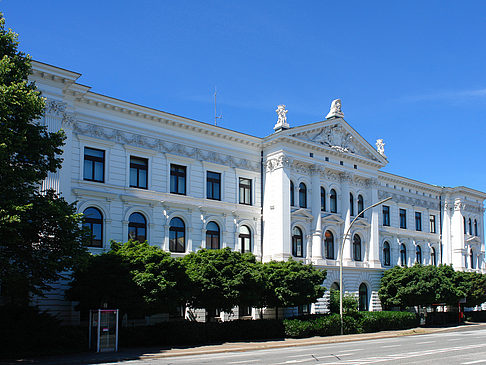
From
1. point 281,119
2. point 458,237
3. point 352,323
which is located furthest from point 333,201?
point 458,237

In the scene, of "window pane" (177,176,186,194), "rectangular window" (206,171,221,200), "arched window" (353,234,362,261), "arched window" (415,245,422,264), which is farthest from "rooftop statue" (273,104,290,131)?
"arched window" (415,245,422,264)

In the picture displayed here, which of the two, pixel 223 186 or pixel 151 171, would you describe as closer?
pixel 151 171

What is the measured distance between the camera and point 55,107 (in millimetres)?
28828

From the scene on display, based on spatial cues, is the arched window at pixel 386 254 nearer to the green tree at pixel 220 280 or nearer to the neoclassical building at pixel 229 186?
Answer: the neoclassical building at pixel 229 186

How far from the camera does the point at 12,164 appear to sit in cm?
2198

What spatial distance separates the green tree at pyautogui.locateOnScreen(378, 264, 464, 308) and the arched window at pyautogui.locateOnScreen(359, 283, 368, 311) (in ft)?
4.26

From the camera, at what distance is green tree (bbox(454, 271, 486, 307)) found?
47.8m

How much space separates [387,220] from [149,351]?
32.2 m

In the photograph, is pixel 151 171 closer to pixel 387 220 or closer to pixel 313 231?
pixel 313 231

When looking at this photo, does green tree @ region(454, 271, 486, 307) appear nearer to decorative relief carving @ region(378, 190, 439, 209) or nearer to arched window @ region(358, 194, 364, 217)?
decorative relief carving @ region(378, 190, 439, 209)

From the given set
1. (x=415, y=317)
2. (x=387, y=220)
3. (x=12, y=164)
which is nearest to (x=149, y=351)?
(x=12, y=164)

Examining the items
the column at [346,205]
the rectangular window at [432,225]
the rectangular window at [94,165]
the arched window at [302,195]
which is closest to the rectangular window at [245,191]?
the arched window at [302,195]

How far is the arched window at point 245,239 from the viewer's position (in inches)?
1508

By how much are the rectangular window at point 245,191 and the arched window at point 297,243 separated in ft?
14.3
